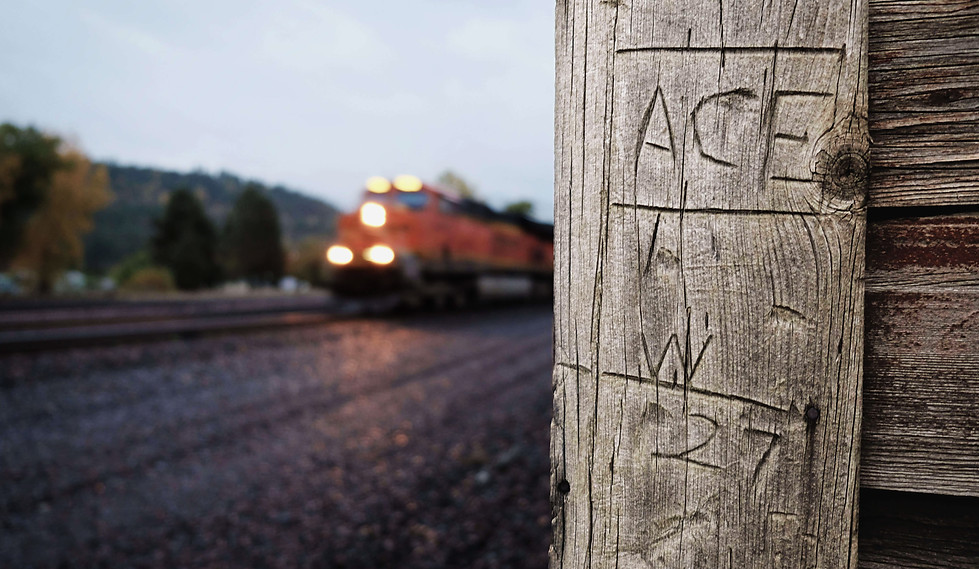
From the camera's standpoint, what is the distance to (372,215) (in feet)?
43.6

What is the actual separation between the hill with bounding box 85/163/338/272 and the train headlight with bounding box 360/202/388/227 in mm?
61352

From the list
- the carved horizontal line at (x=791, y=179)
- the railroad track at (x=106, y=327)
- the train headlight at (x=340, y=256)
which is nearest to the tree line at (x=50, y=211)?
the railroad track at (x=106, y=327)

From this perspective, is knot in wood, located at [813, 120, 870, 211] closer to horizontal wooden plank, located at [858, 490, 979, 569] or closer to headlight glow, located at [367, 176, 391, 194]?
horizontal wooden plank, located at [858, 490, 979, 569]

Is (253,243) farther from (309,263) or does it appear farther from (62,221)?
(62,221)

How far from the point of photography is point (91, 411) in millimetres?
4977

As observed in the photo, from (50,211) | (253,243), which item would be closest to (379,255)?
(50,211)

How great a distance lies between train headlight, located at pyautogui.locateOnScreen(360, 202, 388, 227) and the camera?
13.2 metres

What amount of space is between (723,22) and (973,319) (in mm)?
455

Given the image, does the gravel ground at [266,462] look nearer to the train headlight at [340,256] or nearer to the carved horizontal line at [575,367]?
the carved horizontal line at [575,367]

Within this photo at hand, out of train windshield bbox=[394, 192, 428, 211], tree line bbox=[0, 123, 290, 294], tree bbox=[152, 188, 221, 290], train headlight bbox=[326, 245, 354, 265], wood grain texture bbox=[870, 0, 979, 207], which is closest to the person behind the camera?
wood grain texture bbox=[870, 0, 979, 207]

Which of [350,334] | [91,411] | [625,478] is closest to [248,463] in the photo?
[91,411]

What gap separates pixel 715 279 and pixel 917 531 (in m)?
0.40

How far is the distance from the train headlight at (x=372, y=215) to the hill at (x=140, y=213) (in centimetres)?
6135


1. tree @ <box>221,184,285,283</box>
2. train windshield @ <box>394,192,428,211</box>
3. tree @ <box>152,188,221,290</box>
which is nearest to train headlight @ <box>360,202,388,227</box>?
train windshield @ <box>394,192,428,211</box>
